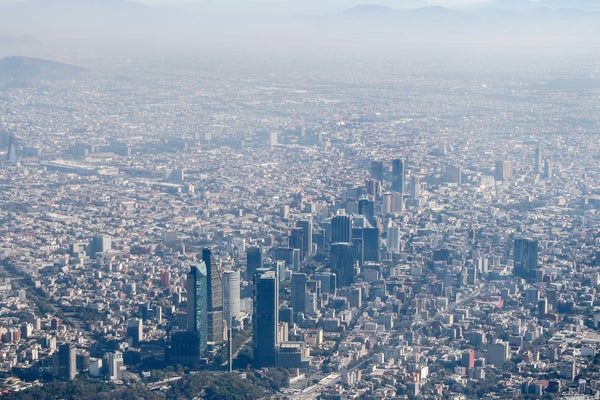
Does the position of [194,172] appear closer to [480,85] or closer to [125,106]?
[125,106]

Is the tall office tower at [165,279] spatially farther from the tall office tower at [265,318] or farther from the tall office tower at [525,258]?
the tall office tower at [525,258]

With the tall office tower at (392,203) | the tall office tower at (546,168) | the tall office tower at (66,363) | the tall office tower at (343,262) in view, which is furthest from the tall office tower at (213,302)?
the tall office tower at (546,168)

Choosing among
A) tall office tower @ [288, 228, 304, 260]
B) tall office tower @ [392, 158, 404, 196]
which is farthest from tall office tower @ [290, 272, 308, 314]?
tall office tower @ [392, 158, 404, 196]

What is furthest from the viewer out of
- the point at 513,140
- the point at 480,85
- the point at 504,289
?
the point at 480,85

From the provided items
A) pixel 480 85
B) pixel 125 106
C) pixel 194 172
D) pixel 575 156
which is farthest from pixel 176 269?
→ pixel 480 85

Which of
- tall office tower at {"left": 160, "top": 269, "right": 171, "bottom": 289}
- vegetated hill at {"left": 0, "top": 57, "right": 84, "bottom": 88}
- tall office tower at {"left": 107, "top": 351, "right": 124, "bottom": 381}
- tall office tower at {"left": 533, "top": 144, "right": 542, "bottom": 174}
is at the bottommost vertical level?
tall office tower at {"left": 107, "top": 351, "right": 124, "bottom": 381}

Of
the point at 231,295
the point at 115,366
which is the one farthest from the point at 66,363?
the point at 231,295

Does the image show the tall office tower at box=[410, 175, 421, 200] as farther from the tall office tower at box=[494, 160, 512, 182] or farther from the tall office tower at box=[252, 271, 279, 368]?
the tall office tower at box=[252, 271, 279, 368]
